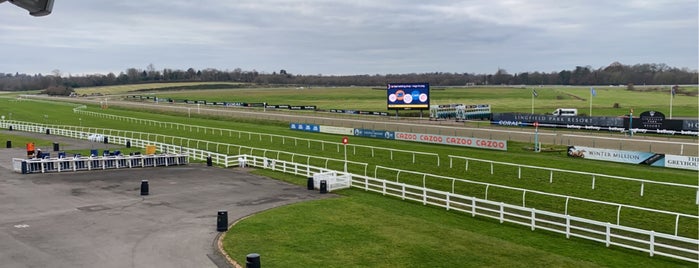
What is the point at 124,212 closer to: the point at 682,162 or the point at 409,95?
the point at 682,162

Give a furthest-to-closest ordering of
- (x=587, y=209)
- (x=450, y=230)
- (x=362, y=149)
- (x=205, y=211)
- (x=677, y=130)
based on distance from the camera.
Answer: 1. (x=677, y=130)
2. (x=362, y=149)
3. (x=587, y=209)
4. (x=205, y=211)
5. (x=450, y=230)

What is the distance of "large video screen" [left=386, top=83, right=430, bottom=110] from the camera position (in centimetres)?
7294

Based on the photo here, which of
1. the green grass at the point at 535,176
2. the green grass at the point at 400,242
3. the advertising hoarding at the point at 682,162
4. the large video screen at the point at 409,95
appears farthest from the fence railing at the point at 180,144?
the large video screen at the point at 409,95

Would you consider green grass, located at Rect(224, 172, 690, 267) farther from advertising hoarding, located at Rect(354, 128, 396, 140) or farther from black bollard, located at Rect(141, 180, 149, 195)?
advertising hoarding, located at Rect(354, 128, 396, 140)

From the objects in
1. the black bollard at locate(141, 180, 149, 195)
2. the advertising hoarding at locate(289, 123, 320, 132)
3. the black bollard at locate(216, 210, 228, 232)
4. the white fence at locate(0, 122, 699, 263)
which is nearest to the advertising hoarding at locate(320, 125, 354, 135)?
the advertising hoarding at locate(289, 123, 320, 132)

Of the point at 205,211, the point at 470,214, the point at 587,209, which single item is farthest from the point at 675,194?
the point at 205,211

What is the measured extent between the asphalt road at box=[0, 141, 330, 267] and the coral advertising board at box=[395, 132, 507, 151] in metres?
25.6

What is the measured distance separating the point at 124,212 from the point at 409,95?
52895 millimetres

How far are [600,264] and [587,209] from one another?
33.3 ft

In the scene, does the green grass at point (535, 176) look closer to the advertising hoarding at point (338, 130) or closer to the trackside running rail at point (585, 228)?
the trackside running rail at point (585, 228)

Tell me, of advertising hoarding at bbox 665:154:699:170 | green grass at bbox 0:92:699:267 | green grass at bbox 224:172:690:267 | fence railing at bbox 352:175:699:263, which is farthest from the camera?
advertising hoarding at bbox 665:154:699:170

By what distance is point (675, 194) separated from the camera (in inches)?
1236

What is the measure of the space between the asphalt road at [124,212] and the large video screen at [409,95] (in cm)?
3911

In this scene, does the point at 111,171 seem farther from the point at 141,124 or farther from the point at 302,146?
the point at 141,124
